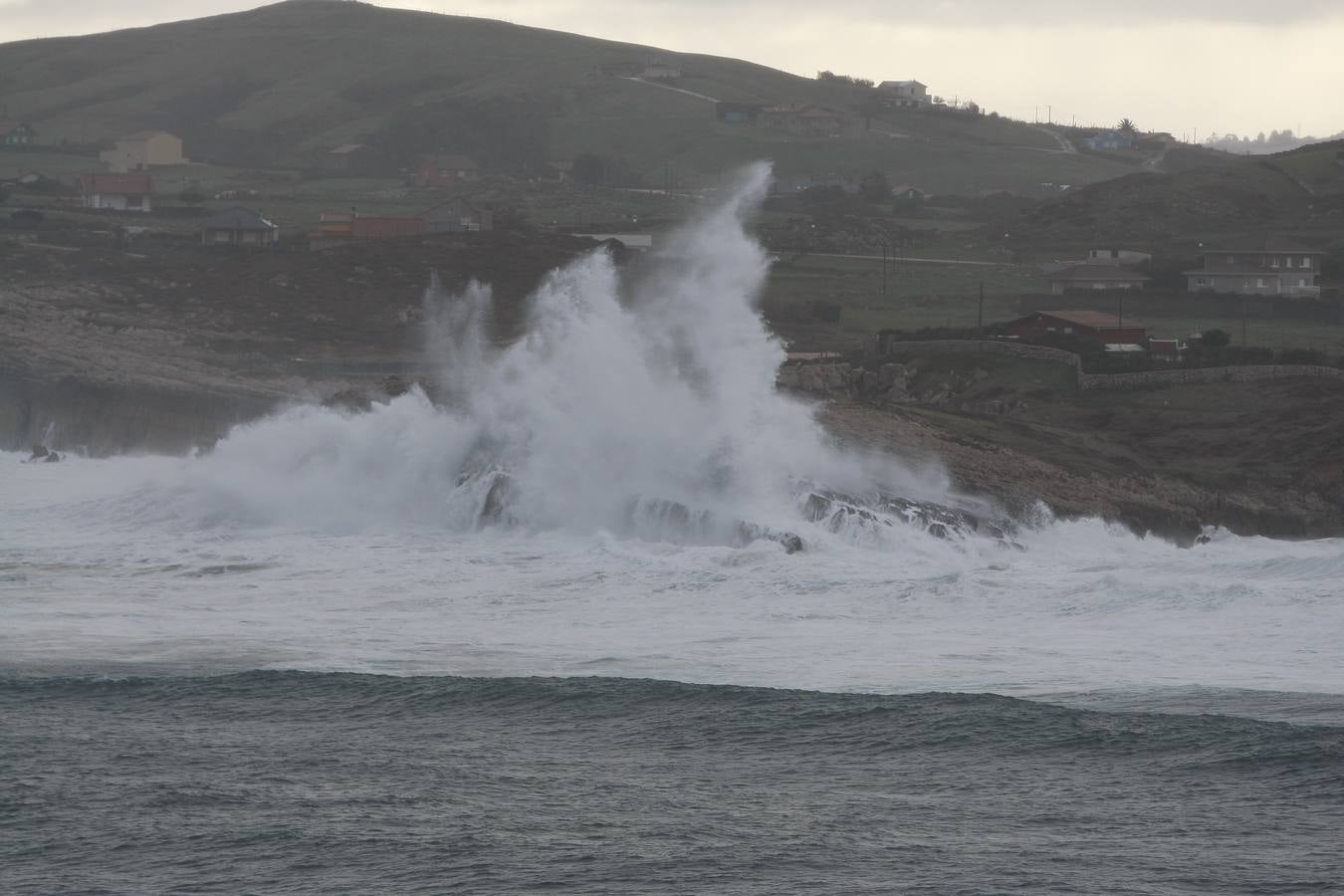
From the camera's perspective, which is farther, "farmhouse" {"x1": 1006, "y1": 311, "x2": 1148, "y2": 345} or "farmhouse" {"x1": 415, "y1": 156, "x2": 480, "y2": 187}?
"farmhouse" {"x1": 415, "y1": 156, "x2": 480, "y2": 187}

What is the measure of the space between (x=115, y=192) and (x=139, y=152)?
3556 cm

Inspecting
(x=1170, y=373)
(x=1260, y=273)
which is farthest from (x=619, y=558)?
(x=1260, y=273)

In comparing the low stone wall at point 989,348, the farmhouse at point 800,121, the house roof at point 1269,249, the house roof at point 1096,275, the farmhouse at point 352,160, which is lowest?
the low stone wall at point 989,348

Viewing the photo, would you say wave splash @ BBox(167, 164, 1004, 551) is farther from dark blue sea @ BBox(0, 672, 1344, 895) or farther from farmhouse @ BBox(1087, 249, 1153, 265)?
farmhouse @ BBox(1087, 249, 1153, 265)

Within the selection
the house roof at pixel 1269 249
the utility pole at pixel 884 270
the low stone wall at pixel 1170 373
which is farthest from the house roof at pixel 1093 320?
the house roof at pixel 1269 249

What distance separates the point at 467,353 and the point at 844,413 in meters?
27.0

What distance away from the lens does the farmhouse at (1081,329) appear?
70.1 m

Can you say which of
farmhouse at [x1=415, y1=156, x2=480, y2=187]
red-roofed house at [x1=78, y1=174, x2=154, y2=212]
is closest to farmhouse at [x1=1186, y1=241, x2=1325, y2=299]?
red-roofed house at [x1=78, y1=174, x2=154, y2=212]

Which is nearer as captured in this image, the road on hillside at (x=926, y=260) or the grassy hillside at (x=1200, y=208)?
the road on hillside at (x=926, y=260)

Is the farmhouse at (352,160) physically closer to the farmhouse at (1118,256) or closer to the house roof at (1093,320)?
the farmhouse at (1118,256)

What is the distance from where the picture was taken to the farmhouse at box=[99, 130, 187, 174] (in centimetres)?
16112

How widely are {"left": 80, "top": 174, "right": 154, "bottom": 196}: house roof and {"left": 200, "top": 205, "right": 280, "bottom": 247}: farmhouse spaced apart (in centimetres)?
2591

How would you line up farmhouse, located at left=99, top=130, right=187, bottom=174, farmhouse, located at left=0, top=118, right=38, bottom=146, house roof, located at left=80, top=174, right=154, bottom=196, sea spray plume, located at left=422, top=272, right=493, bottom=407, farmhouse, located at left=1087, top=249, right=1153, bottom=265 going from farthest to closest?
farmhouse, located at left=0, top=118, right=38, bottom=146
farmhouse, located at left=99, top=130, right=187, bottom=174
house roof, located at left=80, top=174, right=154, bottom=196
farmhouse, located at left=1087, top=249, right=1153, bottom=265
sea spray plume, located at left=422, top=272, right=493, bottom=407

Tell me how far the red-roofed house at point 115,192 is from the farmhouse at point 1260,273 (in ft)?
234
